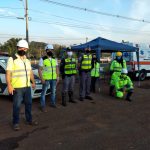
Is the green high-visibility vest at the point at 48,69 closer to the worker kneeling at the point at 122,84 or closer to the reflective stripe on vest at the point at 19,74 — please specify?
the reflective stripe on vest at the point at 19,74

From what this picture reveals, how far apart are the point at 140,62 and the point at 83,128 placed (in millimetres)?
13701

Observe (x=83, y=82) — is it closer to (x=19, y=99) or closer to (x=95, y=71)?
(x=95, y=71)

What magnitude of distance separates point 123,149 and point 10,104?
18.4ft

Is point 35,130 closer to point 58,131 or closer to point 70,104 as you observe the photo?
point 58,131

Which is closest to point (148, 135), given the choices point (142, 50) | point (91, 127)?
point (91, 127)

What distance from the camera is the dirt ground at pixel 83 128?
6043mm

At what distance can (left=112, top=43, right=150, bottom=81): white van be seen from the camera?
64.3 feet

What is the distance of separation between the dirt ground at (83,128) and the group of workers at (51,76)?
48 cm

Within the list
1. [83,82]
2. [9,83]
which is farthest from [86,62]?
[9,83]

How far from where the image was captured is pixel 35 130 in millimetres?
7125

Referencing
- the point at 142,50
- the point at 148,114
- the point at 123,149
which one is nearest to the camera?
the point at 123,149

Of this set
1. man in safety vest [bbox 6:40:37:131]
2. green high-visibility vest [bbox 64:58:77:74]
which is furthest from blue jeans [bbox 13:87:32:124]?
green high-visibility vest [bbox 64:58:77:74]

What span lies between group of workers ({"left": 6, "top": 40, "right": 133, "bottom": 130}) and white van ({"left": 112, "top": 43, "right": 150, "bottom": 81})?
19.4ft

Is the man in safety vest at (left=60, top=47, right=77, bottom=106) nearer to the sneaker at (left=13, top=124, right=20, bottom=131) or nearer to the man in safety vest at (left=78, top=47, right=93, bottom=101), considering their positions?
the man in safety vest at (left=78, top=47, right=93, bottom=101)
